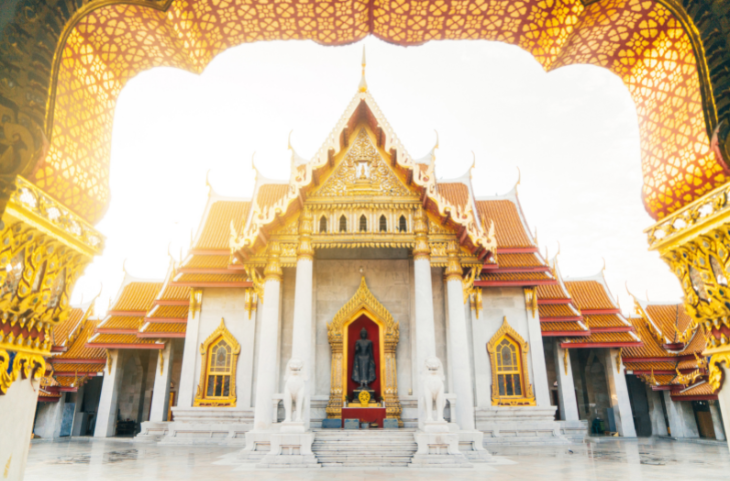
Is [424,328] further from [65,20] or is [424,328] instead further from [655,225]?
[65,20]

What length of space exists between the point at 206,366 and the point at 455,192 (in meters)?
10.5

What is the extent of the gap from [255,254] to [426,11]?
7.66 metres

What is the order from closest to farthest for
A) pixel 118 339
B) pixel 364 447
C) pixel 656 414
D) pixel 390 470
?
pixel 390 470 < pixel 364 447 < pixel 118 339 < pixel 656 414

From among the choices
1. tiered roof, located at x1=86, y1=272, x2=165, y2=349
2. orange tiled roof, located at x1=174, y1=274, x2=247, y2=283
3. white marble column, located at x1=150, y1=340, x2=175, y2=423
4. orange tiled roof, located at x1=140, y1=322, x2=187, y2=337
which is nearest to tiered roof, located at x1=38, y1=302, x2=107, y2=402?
tiered roof, located at x1=86, y1=272, x2=165, y2=349

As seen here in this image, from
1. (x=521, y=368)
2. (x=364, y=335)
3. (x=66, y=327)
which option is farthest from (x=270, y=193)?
(x=66, y=327)

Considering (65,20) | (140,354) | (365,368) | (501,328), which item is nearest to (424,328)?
(365,368)

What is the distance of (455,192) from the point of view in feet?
55.7

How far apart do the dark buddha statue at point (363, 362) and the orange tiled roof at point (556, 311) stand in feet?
A: 26.1

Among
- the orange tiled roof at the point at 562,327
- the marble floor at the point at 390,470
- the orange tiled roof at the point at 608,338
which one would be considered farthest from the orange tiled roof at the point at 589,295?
the marble floor at the point at 390,470

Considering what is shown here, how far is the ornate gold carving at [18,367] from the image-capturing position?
9.95ft

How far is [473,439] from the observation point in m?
9.30

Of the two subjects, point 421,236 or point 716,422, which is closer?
point 421,236

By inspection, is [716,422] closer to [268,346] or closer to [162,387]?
[268,346]

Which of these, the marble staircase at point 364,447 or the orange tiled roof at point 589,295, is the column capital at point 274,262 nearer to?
the marble staircase at point 364,447
